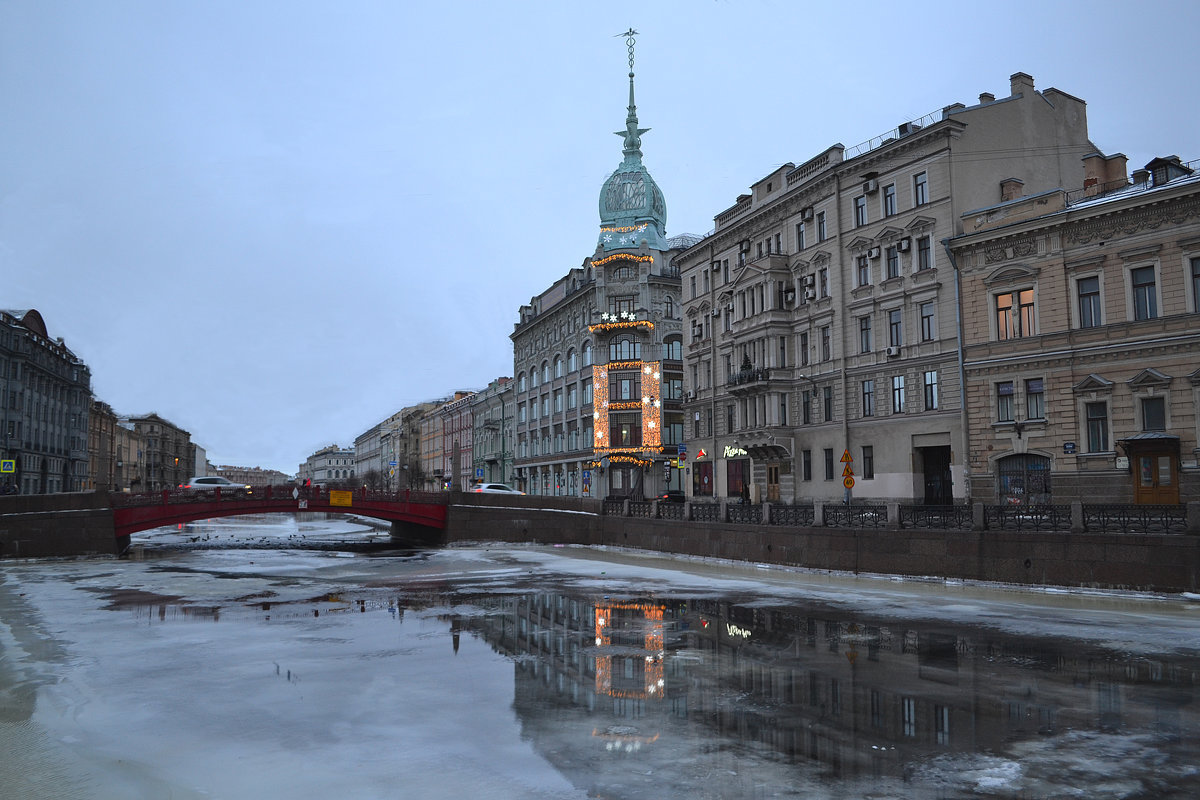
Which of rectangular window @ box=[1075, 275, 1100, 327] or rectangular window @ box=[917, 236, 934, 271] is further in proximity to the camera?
rectangular window @ box=[917, 236, 934, 271]

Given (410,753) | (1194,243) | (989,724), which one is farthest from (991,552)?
(410,753)

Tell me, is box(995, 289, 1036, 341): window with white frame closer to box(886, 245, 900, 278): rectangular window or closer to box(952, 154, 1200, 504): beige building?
box(952, 154, 1200, 504): beige building

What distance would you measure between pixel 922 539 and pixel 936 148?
20.2m

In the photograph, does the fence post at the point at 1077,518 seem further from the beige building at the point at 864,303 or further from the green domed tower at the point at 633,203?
the green domed tower at the point at 633,203

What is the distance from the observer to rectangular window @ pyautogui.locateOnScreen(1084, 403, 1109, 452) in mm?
32969

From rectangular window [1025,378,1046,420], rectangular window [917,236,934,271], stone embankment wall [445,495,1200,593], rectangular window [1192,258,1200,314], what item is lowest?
stone embankment wall [445,495,1200,593]

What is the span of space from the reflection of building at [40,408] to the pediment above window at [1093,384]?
73.0m

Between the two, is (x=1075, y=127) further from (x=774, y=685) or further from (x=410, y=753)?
(x=410, y=753)

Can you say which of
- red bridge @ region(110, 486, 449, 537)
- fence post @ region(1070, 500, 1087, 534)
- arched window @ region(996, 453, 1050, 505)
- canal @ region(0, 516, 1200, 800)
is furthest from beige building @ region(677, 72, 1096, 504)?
red bridge @ region(110, 486, 449, 537)

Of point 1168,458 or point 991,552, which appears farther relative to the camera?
point 1168,458

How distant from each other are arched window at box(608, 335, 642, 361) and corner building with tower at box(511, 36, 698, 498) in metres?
0.08

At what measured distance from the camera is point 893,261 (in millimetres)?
42625

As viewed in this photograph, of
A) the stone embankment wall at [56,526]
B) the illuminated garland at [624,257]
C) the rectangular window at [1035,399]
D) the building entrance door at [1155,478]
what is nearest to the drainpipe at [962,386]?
the rectangular window at [1035,399]

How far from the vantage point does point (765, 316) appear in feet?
164
